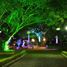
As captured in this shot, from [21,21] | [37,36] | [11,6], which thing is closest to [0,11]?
[11,6]

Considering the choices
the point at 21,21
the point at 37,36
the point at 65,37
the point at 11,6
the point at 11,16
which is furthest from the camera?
the point at 37,36

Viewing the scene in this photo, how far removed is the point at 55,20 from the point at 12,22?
290 inches

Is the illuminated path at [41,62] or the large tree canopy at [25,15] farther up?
the large tree canopy at [25,15]

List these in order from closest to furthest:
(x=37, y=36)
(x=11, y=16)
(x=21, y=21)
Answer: (x=11, y=16), (x=21, y=21), (x=37, y=36)

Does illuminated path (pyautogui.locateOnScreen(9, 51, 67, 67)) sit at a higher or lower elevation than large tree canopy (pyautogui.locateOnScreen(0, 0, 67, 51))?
lower

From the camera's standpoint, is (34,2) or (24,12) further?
(24,12)

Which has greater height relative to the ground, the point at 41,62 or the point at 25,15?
the point at 25,15

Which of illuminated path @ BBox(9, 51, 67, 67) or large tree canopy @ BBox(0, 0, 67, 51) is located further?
large tree canopy @ BBox(0, 0, 67, 51)

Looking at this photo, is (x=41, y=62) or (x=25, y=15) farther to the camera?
(x=25, y=15)

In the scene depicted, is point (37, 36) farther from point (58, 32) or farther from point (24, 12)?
point (24, 12)

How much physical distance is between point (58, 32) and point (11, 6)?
57179mm

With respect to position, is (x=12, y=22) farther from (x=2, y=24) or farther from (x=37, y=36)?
(x=37, y=36)

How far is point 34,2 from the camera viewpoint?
43.3 metres

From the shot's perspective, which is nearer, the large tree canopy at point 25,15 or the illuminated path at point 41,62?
the illuminated path at point 41,62
